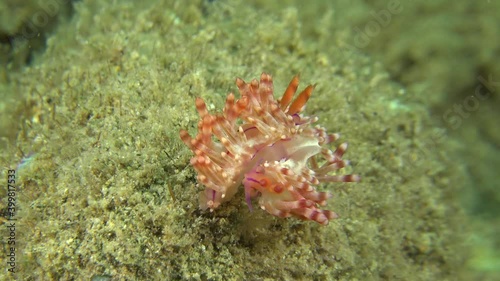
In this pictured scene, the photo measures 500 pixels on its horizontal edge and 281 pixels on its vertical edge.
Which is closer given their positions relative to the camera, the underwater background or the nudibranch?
the nudibranch

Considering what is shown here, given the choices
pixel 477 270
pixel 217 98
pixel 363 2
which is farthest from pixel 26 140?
pixel 477 270

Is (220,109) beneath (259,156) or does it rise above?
above

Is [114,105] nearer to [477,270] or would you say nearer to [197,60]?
[197,60]

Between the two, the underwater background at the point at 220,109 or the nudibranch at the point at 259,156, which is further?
the underwater background at the point at 220,109

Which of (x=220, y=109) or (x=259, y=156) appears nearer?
(x=259, y=156)
